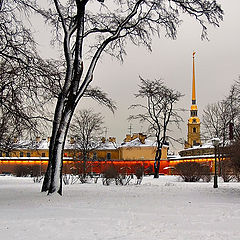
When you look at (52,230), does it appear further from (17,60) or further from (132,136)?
(132,136)

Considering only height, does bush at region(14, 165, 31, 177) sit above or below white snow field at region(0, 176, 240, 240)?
above

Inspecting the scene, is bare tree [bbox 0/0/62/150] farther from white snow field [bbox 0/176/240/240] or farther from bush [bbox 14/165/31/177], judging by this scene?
bush [bbox 14/165/31/177]

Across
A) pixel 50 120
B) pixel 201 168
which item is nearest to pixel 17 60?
pixel 50 120

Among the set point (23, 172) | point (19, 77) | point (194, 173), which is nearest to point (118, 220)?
point (19, 77)

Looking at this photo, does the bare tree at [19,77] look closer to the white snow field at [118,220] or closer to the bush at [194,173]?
the white snow field at [118,220]

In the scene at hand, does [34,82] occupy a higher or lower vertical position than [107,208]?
higher

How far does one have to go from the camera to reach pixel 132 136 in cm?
8319

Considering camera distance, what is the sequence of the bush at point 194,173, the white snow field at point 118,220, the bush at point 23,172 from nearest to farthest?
the white snow field at point 118,220 < the bush at point 194,173 < the bush at point 23,172

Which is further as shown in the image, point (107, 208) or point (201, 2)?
point (201, 2)

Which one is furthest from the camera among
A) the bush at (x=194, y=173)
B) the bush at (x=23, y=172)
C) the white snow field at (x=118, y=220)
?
the bush at (x=23, y=172)

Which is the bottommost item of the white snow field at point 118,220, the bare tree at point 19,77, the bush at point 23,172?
the white snow field at point 118,220

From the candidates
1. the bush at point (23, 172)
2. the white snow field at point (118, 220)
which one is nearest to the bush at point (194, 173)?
the white snow field at point (118, 220)

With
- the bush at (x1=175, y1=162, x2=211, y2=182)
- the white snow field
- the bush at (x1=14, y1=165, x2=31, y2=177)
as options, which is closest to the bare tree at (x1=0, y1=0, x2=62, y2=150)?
the white snow field

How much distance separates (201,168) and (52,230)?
74.4 feet
